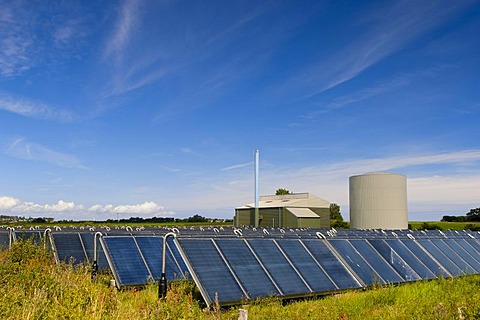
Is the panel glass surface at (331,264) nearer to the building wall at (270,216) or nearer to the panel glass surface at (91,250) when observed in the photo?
the panel glass surface at (91,250)

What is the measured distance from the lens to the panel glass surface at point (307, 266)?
43.2 ft

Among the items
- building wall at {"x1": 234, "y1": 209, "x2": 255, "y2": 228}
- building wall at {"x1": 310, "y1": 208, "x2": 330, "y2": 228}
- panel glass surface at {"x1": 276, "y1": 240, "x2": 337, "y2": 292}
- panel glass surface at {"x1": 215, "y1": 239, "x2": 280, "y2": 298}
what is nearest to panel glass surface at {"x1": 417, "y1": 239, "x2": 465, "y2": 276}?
panel glass surface at {"x1": 276, "y1": 240, "x2": 337, "y2": 292}

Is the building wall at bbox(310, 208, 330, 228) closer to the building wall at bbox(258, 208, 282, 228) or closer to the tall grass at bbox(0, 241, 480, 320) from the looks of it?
the building wall at bbox(258, 208, 282, 228)

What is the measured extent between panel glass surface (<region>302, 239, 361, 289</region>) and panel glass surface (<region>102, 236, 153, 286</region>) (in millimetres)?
5427

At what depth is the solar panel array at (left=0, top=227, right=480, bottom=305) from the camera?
11.8 meters

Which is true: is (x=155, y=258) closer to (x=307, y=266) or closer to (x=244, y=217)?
(x=307, y=266)

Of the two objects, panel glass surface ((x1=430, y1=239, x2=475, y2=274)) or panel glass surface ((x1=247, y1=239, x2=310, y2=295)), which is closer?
panel glass surface ((x1=247, y1=239, x2=310, y2=295))

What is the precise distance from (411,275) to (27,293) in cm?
1251

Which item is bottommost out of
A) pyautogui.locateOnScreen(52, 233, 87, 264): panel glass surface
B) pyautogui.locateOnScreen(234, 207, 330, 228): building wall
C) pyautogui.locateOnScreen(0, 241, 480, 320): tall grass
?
pyautogui.locateOnScreen(0, 241, 480, 320): tall grass

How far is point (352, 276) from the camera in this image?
14367 millimetres

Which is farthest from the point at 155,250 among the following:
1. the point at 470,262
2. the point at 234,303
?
the point at 470,262

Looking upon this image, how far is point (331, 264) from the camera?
48.1 ft

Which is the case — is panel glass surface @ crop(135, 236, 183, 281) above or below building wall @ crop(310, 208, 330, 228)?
below

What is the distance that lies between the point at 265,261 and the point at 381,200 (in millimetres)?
34589
